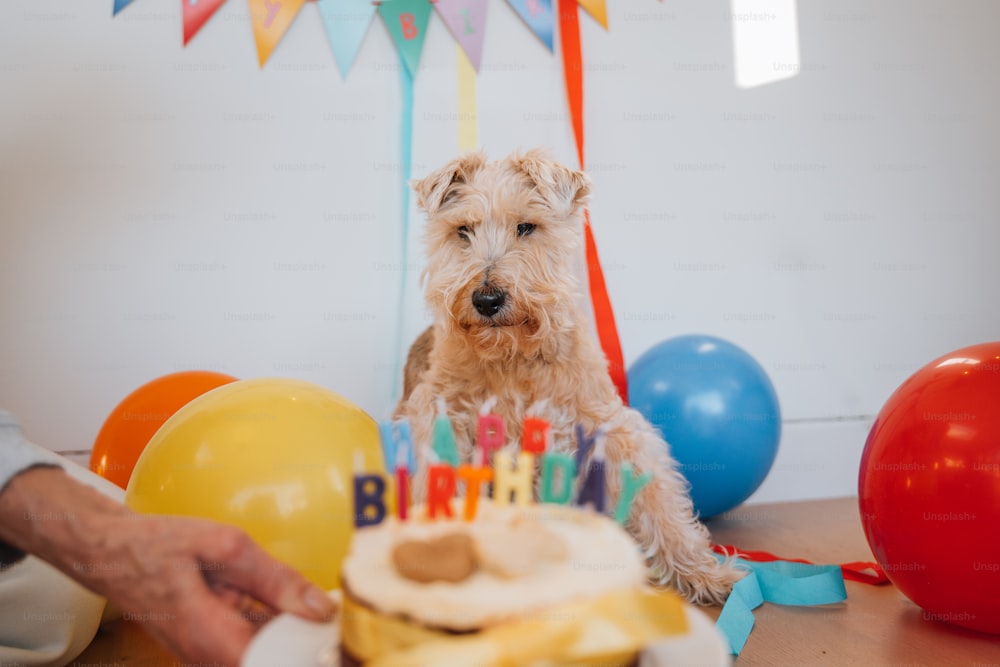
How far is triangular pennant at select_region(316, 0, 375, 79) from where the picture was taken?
2828 mm

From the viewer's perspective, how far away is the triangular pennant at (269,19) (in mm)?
2791

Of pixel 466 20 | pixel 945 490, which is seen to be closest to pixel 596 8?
pixel 466 20

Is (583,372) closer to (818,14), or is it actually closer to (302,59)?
(302,59)

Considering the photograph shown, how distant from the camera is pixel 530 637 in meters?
0.64

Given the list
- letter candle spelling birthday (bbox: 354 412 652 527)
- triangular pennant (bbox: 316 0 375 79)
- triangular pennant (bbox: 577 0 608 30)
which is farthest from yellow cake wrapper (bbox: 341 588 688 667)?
triangular pennant (bbox: 577 0 608 30)

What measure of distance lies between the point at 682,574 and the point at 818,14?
2766 millimetres

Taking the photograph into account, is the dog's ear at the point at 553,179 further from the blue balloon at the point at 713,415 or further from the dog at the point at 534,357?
the blue balloon at the point at 713,415

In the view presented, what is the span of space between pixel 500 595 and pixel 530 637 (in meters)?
0.05

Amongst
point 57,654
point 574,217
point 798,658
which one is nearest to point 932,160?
point 574,217

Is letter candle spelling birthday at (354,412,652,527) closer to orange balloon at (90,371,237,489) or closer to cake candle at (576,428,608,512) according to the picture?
cake candle at (576,428,608,512)

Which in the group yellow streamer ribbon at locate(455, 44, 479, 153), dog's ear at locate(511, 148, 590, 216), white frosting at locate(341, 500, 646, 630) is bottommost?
white frosting at locate(341, 500, 646, 630)

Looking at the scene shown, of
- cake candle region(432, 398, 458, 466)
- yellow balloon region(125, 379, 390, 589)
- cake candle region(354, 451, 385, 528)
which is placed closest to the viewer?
cake candle region(354, 451, 385, 528)

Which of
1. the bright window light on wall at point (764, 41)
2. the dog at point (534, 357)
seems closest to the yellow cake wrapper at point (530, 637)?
the dog at point (534, 357)

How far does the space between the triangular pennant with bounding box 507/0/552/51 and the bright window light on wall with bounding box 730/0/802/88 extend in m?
0.89
